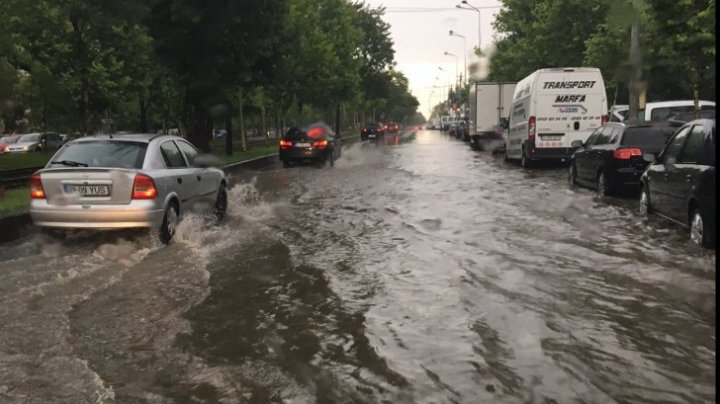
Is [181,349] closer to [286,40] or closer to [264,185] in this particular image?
[264,185]

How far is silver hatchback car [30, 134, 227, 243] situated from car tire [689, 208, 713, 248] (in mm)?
6392

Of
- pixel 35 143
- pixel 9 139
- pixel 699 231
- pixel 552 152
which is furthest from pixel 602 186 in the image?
pixel 9 139

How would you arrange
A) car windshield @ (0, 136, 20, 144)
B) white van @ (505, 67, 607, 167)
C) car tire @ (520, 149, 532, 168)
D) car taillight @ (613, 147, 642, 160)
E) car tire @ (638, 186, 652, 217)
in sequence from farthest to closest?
car windshield @ (0, 136, 20, 144) → car tire @ (520, 149, 532, 168) → white van @ (505, 67, 607, 167) → car taillight @ (613, 147, 642, 160) → car tire @ (638, 186, 652, 217)

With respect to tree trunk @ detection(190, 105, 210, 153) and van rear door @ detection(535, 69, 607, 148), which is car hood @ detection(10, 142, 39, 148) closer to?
tree trunk @ detection(190, 105, 210, 153)

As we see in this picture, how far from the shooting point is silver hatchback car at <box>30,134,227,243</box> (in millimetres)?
8109

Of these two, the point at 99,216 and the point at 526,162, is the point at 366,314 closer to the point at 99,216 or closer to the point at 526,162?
the point at 99,216

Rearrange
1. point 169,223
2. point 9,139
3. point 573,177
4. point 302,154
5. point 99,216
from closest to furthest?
1. point 99,216
2. point 169,223
3. point 573,177
4. point 302,154
5. point 9,139

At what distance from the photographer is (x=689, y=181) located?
8219mm

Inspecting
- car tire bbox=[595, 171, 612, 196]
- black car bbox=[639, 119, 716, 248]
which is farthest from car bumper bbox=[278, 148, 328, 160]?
black car bbox=[639, 119, 716, 248]

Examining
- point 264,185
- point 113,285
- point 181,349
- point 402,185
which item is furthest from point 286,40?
point 181,349

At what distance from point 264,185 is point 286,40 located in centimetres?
932

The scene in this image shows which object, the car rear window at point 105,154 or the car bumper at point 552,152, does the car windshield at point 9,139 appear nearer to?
the car bumper at point 552,152

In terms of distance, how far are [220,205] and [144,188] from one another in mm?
3099

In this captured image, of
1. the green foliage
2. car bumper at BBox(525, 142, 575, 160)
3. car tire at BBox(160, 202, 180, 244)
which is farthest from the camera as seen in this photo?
car bumper at BBox(525, 142, 575, 160)
